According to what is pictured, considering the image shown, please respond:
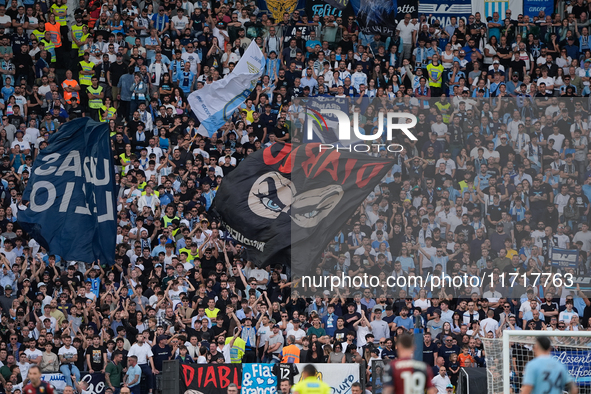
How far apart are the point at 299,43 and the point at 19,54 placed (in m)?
8.44

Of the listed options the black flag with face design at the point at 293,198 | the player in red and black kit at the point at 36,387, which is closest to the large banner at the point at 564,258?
the black flag with face design at the point at 293,198

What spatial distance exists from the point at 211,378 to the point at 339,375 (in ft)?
8.53

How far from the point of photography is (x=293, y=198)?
74.9 ft

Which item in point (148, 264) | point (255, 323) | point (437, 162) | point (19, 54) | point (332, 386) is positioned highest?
point (19, 54)

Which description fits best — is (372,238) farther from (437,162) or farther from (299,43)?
(299,43)

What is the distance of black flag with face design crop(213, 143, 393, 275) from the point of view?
22.1m

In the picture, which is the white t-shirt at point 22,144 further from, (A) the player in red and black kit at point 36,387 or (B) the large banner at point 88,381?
(A) the player in red and black kit at point 36,387

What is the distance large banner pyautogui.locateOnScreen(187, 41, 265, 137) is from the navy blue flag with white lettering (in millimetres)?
4691

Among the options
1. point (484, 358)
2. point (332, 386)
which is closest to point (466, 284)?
point (484, 358)

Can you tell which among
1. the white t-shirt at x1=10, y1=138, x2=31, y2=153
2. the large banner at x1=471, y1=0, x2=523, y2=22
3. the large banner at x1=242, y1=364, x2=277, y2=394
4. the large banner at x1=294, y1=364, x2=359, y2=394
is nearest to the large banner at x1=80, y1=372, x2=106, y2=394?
→ the large banner at x1=242, y1=364, x2=277, y2=394

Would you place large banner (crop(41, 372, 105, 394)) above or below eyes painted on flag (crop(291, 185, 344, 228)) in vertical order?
below

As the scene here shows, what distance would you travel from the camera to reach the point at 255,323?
21234 mm

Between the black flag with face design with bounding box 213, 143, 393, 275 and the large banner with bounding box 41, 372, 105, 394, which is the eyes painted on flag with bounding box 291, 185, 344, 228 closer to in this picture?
the black flag with face design with bounding box 213, 143, 393, 275

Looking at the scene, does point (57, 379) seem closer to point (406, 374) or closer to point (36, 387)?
point (36, 387)
